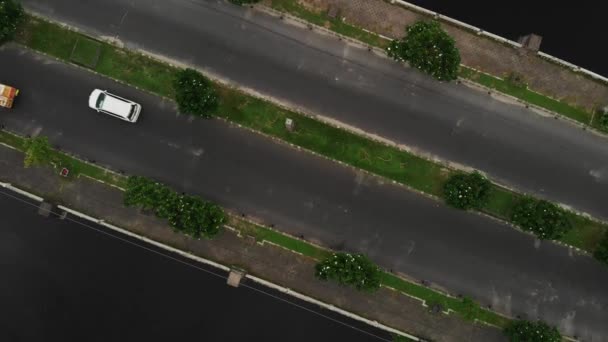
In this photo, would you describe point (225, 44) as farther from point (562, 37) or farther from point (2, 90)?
point (562, 37)

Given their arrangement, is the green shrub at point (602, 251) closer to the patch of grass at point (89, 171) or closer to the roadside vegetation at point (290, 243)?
the roadside vegetation at point (290, 243)

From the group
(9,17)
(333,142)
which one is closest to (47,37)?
(9,17)

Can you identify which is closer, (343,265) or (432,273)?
(343,265)

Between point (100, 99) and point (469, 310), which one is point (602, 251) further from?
point (100, 99)

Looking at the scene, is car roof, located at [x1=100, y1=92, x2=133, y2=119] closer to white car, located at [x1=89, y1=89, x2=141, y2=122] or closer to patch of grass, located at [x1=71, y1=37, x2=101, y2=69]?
white car, located at [x1=89, y1=89, x2=141, y2=122]

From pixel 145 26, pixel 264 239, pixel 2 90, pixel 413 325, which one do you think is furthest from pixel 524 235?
pixel 2 90

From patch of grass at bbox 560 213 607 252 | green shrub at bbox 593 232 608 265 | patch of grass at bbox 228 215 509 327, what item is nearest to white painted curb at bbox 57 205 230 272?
patch of grass at bbox 228 215 509 327
